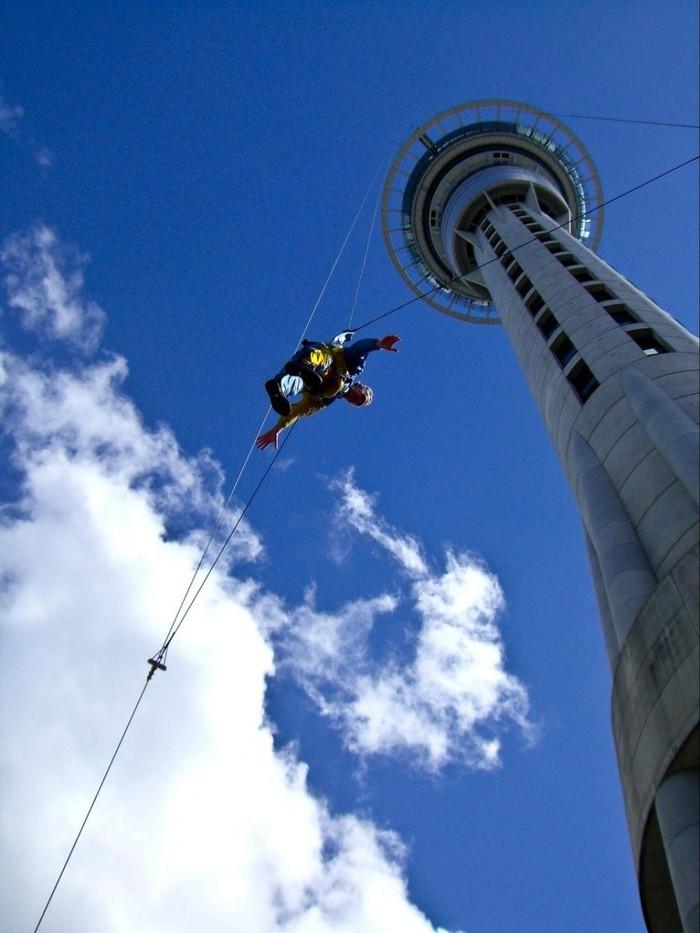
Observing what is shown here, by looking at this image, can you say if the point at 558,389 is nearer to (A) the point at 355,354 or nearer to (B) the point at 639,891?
(A) the point at 355,354

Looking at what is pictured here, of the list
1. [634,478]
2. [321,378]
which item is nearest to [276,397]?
[321,378]

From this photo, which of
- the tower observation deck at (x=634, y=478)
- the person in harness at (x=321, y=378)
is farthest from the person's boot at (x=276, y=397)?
the tower observation deck at (x=634, y=478)

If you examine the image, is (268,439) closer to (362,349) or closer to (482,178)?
(362,349)

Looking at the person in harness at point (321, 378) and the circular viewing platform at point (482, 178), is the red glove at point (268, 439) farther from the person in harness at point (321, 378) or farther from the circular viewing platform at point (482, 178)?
the circular viewing platform at point (482, 178)

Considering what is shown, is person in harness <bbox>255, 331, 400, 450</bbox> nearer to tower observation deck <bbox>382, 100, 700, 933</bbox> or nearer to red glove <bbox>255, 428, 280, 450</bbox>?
red glove <bbox>255, 428, 280, 450</bbox>

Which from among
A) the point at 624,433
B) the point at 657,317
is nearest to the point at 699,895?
the point at 624,433

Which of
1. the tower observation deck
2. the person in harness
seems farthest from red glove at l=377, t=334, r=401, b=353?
the tower observation deck
